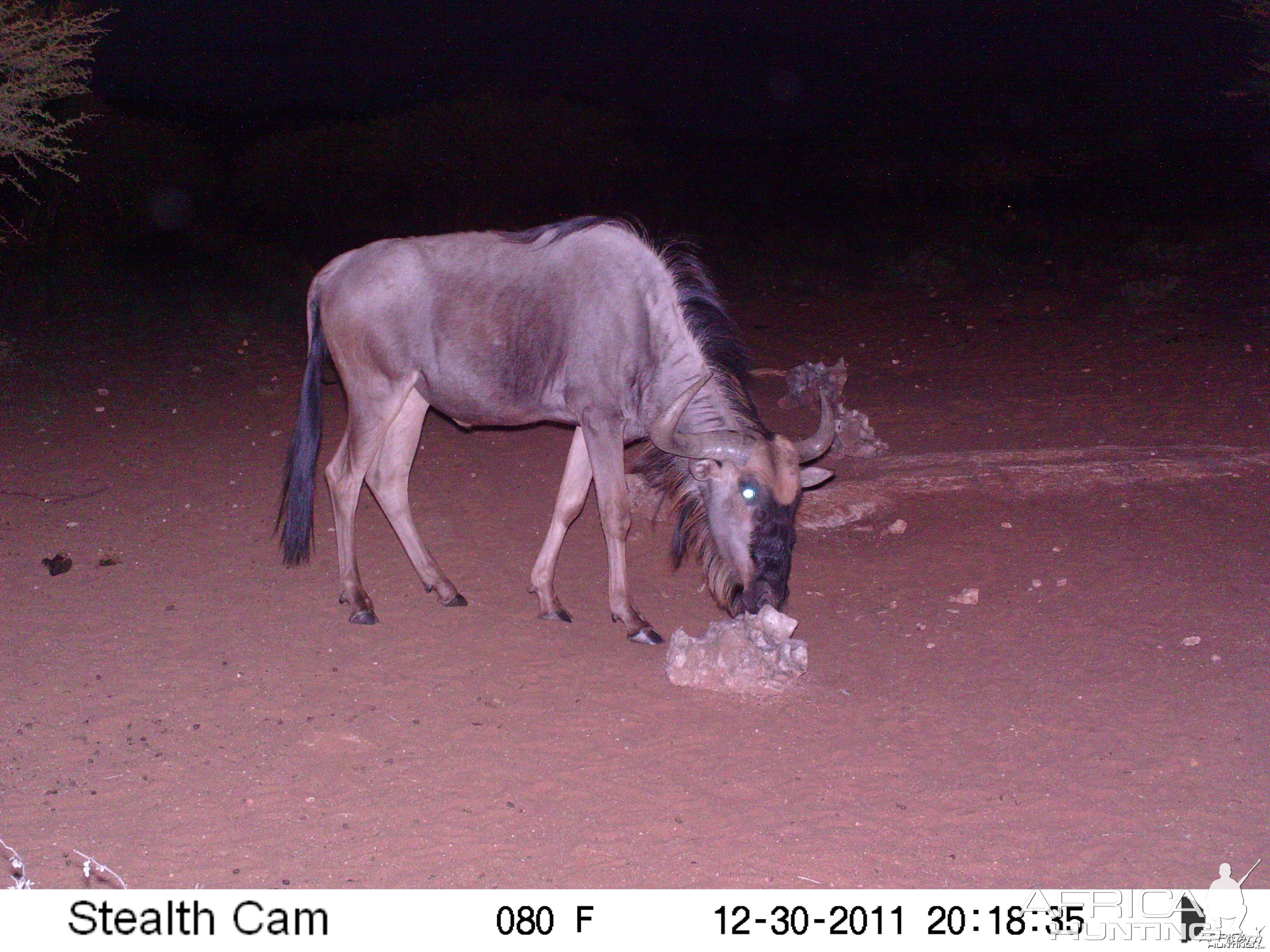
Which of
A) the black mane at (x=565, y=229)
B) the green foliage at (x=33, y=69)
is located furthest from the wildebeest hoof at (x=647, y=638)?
the green foliage at (x=33, y=69)

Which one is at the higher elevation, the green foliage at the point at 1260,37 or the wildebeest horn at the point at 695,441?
the green foliage at the point at 1260,37

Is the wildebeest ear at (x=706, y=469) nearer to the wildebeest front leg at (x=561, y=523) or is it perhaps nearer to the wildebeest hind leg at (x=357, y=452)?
the wildebeest front leg at (x=561, y=523)

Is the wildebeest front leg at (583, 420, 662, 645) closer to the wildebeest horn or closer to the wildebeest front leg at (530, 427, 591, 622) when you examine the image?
the wildebeest front leg at (530, 427, 591, 622)

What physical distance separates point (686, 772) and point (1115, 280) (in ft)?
39.0

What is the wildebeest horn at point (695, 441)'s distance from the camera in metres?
4.91

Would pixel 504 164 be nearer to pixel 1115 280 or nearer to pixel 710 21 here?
pixel 710 21

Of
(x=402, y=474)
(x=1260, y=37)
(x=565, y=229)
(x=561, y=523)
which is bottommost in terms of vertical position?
(x=561, y=523)

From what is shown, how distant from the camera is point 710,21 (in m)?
35.6

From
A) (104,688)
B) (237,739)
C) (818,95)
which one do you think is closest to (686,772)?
(237,739)

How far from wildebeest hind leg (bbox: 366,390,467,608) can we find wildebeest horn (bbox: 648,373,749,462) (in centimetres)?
159

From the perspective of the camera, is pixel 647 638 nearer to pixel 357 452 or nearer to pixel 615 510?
pixel 615 510

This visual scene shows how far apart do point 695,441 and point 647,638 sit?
103cm

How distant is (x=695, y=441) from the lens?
497 cm

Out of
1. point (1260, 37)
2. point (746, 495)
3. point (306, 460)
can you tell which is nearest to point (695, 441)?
point (746, 495)
